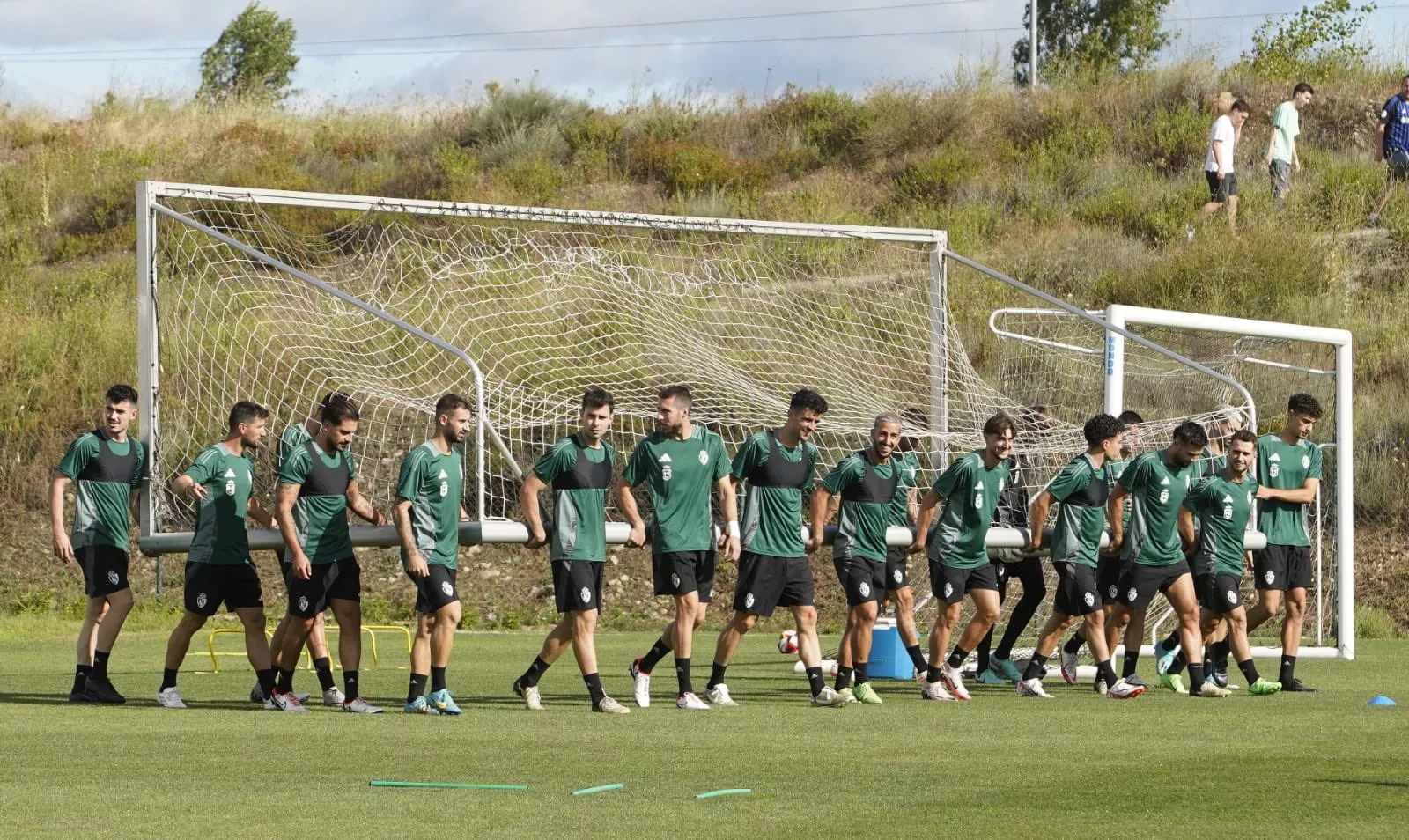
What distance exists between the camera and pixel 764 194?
3228cm

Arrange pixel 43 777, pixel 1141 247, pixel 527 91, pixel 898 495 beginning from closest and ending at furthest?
pixel 43 777 → pixel 898 495 → pixel 1141 247 → pixel 527 91

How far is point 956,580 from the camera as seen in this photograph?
12.7 metres

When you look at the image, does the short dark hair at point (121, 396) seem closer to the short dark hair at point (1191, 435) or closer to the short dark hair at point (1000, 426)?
the short dark hair at point (1000, 426)

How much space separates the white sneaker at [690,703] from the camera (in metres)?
11.7

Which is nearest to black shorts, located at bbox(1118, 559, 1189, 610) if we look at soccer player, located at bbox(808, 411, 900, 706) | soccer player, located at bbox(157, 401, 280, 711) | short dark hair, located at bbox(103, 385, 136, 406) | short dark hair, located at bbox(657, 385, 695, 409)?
soccer player, located at bbox(808, 411, 900, 706)

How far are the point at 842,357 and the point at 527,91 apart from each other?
65.3 ft

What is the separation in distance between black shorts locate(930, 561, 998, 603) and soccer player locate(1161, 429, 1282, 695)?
→ 142cm

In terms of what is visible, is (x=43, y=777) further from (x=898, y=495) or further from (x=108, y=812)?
(x=898, y=495)

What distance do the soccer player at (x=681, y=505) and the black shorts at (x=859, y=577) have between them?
0.94 m

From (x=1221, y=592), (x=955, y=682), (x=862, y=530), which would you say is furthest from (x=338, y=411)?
(x=1221, y=592)

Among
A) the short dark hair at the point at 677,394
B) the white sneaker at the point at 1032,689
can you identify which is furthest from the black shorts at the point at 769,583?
the white sneaker at the point at 1032,689

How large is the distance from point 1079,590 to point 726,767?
206 inches

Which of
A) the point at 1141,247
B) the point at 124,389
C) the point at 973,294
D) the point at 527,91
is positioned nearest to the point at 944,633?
the point at 124,389

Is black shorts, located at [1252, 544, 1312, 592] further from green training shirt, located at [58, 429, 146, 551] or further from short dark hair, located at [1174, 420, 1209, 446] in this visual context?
green training shirt, located at [58, 429, 146, 551]
